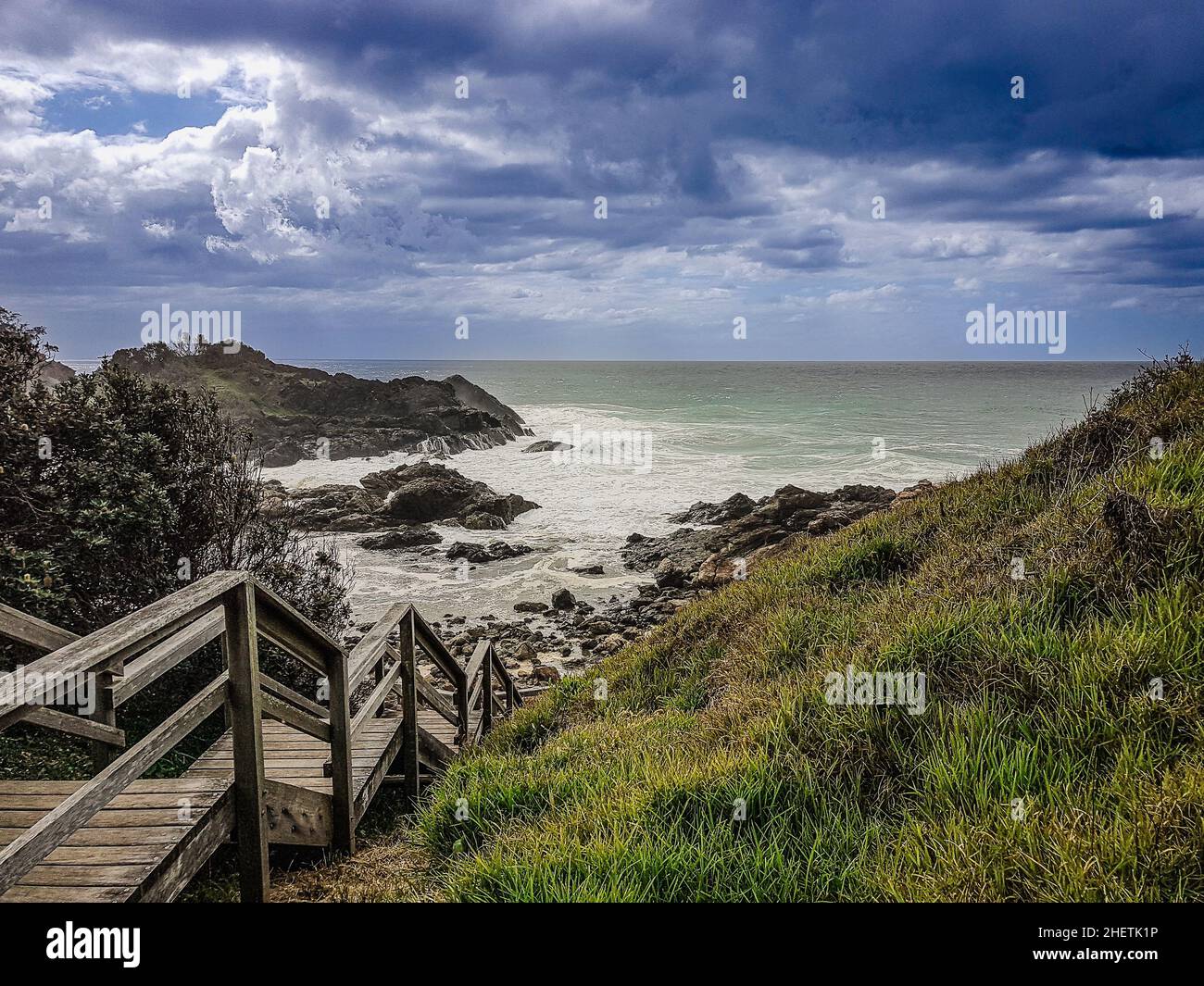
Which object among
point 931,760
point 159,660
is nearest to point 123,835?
point 159,660

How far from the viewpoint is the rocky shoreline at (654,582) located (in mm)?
15742

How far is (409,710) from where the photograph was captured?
19.8ft

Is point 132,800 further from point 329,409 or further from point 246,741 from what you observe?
point 329,409

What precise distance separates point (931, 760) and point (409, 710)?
13.5 ft

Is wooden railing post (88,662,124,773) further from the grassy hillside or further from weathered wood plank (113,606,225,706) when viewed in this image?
the grassy hillside

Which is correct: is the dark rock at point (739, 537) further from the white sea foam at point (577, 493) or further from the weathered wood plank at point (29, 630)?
the weathered wood plank at point (29, 630)

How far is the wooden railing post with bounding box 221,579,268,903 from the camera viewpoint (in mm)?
3492

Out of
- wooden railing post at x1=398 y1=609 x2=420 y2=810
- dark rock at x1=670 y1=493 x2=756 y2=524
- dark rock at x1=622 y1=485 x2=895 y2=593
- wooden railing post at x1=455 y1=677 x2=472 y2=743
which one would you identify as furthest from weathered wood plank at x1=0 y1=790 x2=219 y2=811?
dark rock at x1=670 y1=493 x2=756 y2=524

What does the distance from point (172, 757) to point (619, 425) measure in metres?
59.3

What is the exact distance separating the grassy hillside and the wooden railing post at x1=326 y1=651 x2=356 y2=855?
28 cm

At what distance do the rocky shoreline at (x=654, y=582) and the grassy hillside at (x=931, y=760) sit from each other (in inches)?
212

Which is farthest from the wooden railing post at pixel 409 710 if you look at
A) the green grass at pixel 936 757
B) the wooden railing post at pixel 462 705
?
the wooden railing post at pixel 462 705
